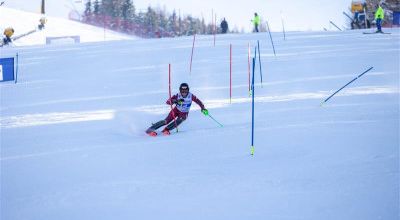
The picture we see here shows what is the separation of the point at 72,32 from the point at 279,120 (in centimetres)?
4681

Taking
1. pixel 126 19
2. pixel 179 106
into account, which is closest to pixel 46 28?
pixel 126 19

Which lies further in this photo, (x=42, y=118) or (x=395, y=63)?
(x=395, y=63)

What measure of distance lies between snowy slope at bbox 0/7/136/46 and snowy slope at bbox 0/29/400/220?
3226 centimetres

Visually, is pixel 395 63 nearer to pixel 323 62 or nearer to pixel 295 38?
pixel 323 62

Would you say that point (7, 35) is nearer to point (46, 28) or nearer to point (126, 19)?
point (46, 28)

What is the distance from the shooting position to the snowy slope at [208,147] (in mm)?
4887

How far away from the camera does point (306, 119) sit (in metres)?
9.19

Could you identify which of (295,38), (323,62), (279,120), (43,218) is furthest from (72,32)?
(43,218)

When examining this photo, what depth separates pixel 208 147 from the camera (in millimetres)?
7391

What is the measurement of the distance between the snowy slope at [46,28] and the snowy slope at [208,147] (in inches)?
1270

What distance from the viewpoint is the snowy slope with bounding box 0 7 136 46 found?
46.7m

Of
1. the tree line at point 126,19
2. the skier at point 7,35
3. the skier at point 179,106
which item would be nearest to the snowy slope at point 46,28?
the tree line at point 126,19

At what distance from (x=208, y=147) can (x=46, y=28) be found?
4811cm

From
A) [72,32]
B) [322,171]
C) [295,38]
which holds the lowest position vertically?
[322,171]
